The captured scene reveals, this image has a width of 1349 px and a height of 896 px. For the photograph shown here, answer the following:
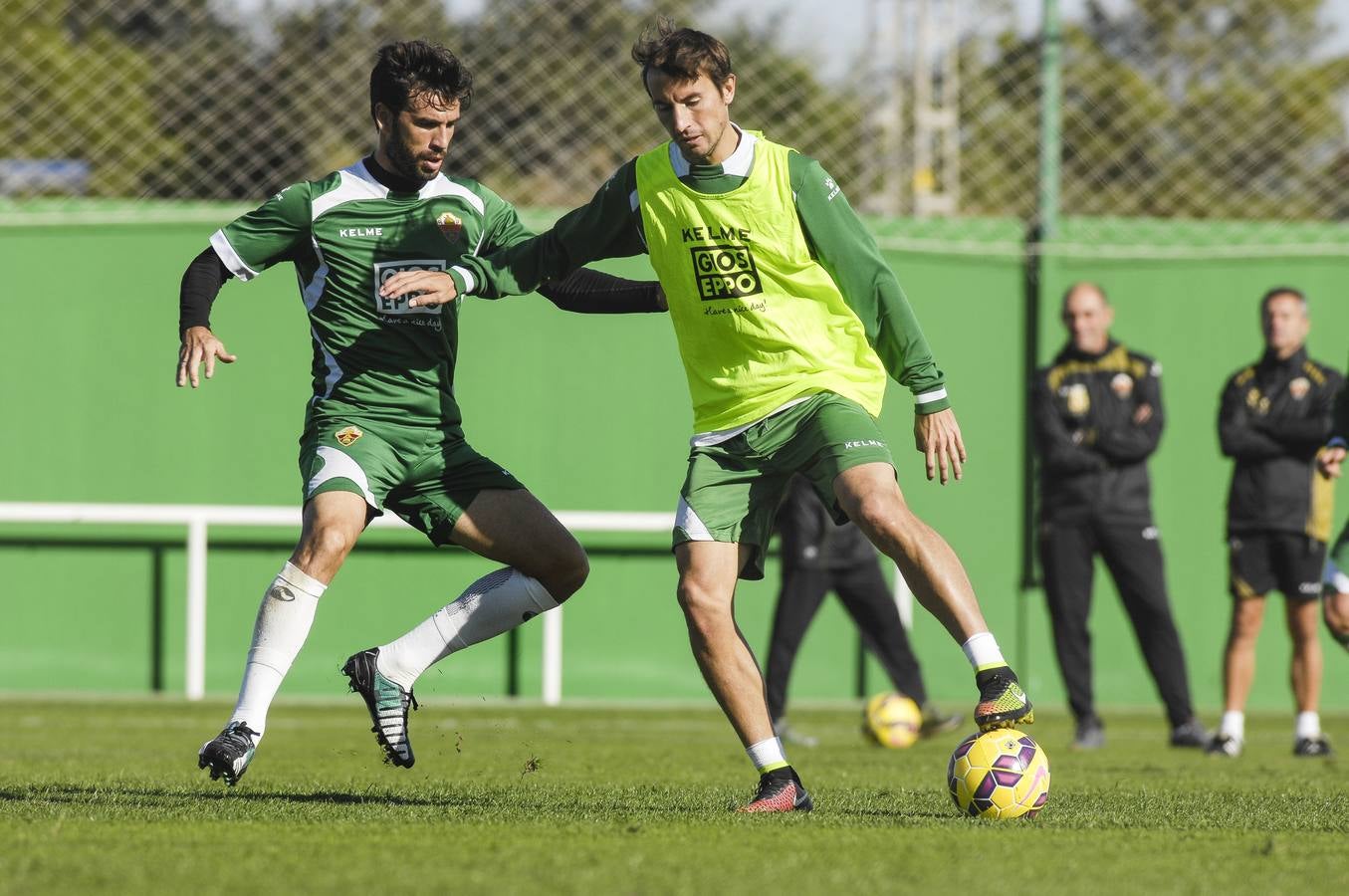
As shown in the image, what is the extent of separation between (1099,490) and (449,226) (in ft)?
15.8

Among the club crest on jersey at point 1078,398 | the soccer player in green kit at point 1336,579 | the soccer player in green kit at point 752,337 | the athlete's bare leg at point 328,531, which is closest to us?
the soccer player in green kit at point 752,337

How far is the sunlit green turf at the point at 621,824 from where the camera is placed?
428 cm

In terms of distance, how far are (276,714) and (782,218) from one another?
6778mm

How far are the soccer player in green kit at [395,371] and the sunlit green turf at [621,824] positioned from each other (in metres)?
0.57

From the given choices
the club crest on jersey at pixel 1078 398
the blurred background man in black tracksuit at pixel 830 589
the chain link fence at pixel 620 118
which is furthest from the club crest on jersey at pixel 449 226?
the chain link fence at pixel 620 118

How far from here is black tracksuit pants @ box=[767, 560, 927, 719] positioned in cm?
1002

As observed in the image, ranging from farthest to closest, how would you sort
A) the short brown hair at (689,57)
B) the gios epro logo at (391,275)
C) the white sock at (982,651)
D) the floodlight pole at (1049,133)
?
the floodlight pole at (1049,133) < the gios epro logo at (391,275) < the short brown hair at (689,57) < the white sock at (982,651)

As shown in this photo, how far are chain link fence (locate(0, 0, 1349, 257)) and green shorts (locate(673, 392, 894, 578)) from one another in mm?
7399

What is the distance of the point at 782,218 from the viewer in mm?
5789

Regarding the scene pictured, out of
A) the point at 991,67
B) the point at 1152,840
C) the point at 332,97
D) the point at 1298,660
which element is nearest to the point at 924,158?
the point at 991,67

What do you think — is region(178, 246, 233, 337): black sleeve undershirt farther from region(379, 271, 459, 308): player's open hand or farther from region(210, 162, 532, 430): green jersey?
region(379, 271, 459, 308): player's open hand

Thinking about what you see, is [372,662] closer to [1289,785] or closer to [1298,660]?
[1289,785]

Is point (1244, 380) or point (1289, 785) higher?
point (1244, 380)

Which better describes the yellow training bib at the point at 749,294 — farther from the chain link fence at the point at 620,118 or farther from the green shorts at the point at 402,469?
the chain link fence at the point at 620,118
